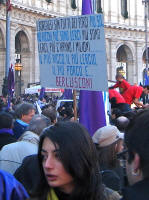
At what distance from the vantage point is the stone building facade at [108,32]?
3151 cm

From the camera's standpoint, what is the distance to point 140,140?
1871mm

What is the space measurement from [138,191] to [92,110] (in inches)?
166

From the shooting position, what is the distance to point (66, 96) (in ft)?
51.7

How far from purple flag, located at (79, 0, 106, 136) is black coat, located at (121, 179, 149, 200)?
4141mm

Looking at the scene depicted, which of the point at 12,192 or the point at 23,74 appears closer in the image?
the point at 12,192

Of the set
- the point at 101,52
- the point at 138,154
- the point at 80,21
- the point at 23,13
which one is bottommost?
the point at 138,154

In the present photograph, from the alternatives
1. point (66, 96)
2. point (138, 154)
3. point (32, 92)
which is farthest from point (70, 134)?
point (32, 92)

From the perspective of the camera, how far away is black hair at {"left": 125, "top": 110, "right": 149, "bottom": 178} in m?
1.84

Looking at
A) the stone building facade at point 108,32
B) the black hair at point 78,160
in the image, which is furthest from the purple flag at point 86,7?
the stone building facade at point 108,32

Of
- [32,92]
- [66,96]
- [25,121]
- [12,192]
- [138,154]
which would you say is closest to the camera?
[138,154]

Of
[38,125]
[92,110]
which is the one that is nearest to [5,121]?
[38,125]

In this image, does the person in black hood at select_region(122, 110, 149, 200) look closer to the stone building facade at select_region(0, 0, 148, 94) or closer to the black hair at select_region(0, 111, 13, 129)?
the black hair at select_region(0, 111, 13, 129)

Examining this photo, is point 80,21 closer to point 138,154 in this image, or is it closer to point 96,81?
point 96,81

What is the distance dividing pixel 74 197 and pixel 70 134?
0.31 m
